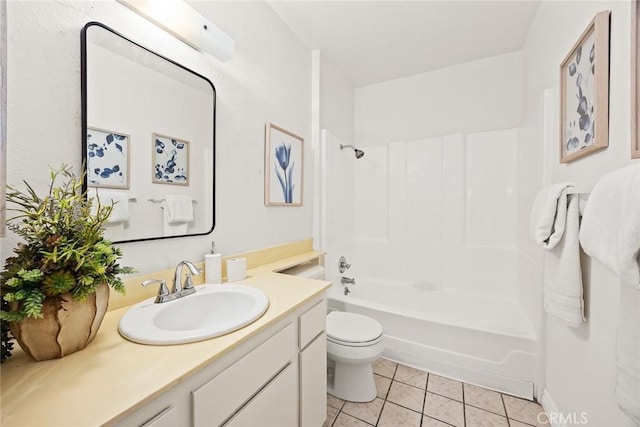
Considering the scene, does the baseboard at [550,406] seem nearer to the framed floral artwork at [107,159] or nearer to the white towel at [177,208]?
the white towel at [177,208]

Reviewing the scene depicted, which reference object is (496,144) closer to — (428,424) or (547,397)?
(547,397)

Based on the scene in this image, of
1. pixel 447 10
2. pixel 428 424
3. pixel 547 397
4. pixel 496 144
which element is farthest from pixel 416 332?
pixel 447 10

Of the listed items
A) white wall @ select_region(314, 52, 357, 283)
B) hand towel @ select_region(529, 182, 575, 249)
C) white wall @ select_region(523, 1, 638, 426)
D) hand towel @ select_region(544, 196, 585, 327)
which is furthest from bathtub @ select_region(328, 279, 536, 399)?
hand towel @ select_region(529, 182, 575, 249)

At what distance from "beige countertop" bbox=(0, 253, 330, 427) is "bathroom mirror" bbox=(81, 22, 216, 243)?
0.44 m

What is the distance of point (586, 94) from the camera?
1188mm

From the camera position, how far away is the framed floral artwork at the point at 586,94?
1.02 meters

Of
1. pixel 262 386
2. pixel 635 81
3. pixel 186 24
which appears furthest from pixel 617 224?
pixel 186 24

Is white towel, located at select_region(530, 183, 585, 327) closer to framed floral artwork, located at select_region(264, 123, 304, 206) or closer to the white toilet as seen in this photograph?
the white toilet

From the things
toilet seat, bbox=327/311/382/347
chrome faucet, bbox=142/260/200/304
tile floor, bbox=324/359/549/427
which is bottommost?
tile floor, bbox=324/359/549/427

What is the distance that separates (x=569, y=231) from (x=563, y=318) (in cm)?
40

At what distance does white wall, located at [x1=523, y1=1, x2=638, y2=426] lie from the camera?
0.95m

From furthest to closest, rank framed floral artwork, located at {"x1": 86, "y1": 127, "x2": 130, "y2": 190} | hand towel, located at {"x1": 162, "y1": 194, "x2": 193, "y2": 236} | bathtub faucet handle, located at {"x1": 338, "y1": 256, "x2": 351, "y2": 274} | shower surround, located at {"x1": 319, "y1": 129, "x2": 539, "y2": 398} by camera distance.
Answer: bathtub faucet handle, located at {"x1": 338, "y1": 256, "x2": 351, "y2": 274}, shower surround, located at {"x1": 319, "y1": 129, "x2": 539, "y2": 398}, hand towel, located at {"x1": 162, "y1": 194, "x2": 193, "y2": 236}, framed floral artwork, located at {"x1": 86, "y1": 127, "x2": 130, "y2": 190}

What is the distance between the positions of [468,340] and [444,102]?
2.17 metres

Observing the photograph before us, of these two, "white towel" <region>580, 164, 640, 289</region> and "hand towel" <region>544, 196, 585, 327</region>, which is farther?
"hand towel" <region>544, 196, 585, 327</region>
